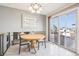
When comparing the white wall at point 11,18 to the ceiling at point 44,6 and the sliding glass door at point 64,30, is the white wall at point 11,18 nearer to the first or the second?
the ceiling at point 44,6

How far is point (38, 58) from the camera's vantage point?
1.68m

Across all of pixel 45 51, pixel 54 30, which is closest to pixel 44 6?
pixel 54 30

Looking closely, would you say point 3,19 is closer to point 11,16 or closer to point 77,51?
point 11,16

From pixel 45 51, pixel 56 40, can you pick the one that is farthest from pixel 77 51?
pixel 45 51

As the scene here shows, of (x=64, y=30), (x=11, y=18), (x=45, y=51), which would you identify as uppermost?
(x=11, y=18)

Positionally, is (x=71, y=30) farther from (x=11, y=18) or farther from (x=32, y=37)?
(x=11, y=18)

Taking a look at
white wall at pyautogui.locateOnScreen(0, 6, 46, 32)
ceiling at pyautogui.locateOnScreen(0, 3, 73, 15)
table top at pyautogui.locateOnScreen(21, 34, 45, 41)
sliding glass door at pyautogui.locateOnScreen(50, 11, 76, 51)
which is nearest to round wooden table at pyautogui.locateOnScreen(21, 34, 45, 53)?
table top at pyautogui.locateOnScreen(21, 34, 45, 41)

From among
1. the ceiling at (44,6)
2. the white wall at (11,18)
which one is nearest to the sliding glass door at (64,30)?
the ceiling at (44,6)

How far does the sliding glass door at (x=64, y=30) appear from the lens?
5.96 ft

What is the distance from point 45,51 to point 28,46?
0.35m

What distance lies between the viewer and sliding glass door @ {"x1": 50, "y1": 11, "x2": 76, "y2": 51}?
1818mm

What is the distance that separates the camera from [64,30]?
191 centimetres

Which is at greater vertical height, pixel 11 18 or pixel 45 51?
pixel 11 18

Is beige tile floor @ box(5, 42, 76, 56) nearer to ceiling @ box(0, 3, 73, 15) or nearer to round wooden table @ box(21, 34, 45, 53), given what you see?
round wooden table @ box(21, 34, 45, 53)
